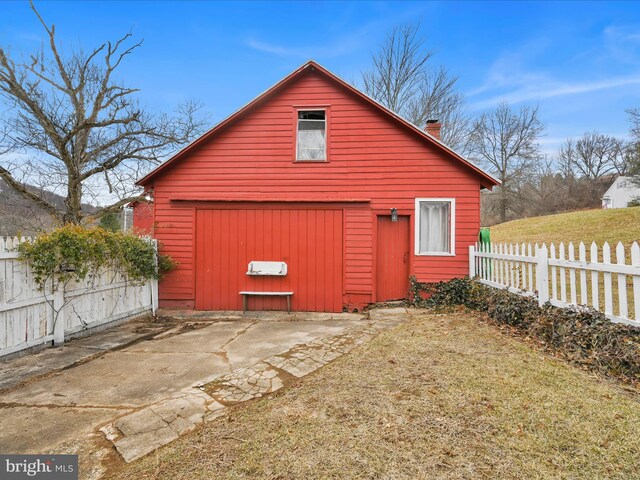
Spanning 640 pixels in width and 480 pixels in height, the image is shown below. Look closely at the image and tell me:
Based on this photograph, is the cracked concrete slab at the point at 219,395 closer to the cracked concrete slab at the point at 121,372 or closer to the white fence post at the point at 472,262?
the cracked concrete slab at the point at 121,372

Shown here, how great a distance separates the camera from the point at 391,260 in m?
7.93

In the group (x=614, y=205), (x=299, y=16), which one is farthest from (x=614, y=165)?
(x=299, y=16)

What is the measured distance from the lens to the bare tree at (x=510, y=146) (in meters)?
31.5

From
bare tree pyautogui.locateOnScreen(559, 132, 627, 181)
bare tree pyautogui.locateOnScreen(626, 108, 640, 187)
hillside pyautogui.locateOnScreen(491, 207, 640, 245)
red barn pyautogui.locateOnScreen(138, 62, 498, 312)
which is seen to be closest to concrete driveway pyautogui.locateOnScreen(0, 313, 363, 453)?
red barn pyautogui.locateOnScreen(138, 62, 498, 312)

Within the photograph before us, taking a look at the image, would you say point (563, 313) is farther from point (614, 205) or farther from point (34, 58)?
point (614, 205)

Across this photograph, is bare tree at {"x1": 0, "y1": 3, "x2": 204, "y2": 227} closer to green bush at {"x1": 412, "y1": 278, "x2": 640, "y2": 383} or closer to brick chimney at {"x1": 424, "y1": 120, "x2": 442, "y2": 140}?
brick chimney at {"x1": 424, "y1": 120, "x2": 442, "y2": 140}

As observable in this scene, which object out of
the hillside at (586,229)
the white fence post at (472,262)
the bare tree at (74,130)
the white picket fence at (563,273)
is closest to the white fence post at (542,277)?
the white picket fence at (563,273)

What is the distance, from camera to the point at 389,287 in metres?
7.91

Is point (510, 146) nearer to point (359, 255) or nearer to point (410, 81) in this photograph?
point (410, 81)

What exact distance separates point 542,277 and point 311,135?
5.79 m

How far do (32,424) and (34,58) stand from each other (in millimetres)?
13064

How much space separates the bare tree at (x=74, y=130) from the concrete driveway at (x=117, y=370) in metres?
7.65

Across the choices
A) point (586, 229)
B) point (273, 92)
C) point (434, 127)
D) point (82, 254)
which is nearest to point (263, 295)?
point (82, 254)

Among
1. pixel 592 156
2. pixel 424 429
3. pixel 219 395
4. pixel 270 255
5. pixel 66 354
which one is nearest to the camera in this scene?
pixel 424 429
